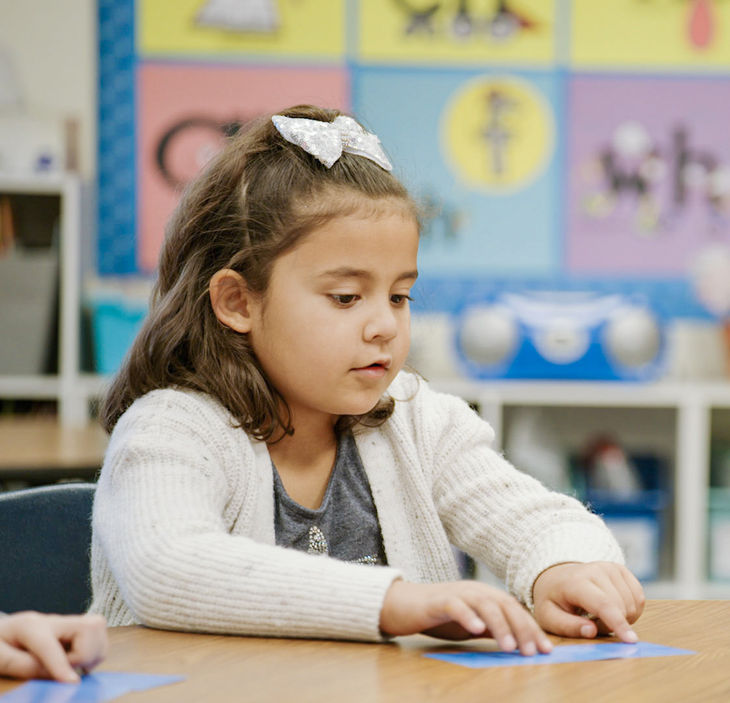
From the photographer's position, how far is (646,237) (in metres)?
3.07

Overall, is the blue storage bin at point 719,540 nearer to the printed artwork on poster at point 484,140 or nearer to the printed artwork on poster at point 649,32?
the printed artwork on poster at point 484,140

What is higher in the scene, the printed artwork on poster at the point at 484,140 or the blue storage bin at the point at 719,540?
the printed artwork on poster at the point at 484,140

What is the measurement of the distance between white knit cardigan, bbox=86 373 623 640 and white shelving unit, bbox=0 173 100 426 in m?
1.84

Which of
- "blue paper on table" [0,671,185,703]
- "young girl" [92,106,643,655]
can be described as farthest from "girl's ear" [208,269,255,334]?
"blue paper on table" [0,671,185,703]

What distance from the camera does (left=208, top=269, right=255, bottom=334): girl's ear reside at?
3.48 feet

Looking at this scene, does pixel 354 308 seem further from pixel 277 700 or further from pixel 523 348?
pixel 523 348

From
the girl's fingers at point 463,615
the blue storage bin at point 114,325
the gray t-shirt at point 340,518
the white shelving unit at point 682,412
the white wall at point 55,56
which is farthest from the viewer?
the white wall at point 55,56

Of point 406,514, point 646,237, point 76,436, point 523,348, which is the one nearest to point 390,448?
point 406,514

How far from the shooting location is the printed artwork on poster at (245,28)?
2.99m

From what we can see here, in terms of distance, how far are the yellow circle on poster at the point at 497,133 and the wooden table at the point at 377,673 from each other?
2386 mm

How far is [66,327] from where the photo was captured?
112 inches

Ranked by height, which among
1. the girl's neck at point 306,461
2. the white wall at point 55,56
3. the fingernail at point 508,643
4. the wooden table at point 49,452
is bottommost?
the wooden table at point 49,452

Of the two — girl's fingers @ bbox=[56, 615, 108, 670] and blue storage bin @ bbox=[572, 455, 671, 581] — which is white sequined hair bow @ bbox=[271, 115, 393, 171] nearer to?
girl's fingers @ bbox=[56, 615, 108, 670]

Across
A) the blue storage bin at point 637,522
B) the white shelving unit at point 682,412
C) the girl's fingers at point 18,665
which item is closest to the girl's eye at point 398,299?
A: the girl's fingers at point 18,665
